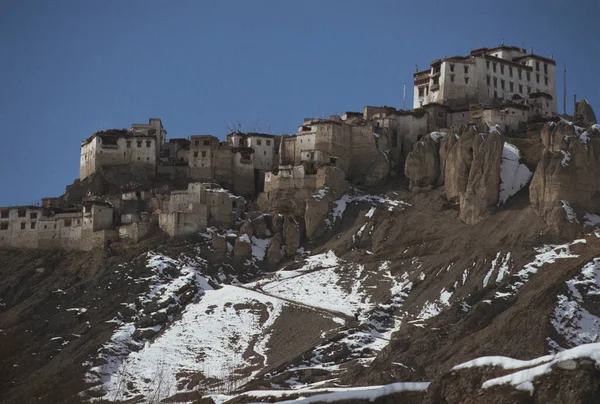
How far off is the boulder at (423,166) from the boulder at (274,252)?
13064 millimetres

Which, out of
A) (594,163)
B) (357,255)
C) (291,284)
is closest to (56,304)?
(291,284)

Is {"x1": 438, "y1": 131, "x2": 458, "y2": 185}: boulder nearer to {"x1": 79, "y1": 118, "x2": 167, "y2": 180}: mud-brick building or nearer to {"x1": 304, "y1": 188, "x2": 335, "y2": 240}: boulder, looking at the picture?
{"x1": 304, "y1": 188, "x2": 335, "y2": 240}: boulder

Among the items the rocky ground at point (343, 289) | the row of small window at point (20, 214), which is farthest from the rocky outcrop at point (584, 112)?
the row of small window at point (20, 214)

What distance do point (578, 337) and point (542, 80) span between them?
5615 cm

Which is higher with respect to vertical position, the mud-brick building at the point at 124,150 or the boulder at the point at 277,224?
the mud-brick building at the point at 124,150

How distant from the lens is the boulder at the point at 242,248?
97.3 m

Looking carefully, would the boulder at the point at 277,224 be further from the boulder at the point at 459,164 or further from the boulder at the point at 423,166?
the boulder at the point at 459,164

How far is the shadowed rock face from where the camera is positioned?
88.8m

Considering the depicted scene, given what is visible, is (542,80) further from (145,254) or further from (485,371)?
(485,371)

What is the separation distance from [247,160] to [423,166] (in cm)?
1768

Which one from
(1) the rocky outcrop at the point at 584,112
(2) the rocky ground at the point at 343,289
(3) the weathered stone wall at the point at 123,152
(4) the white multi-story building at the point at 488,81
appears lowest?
(2) the rocky ground at the point at 343,289

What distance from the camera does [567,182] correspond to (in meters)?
90.6

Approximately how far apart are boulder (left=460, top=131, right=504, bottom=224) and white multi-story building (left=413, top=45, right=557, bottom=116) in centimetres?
1796

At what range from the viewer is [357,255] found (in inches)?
3745
